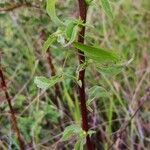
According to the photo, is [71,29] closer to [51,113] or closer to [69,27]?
[69,27]

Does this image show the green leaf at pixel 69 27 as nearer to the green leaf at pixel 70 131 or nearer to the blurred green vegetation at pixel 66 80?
the green leaf at pixel 70 131

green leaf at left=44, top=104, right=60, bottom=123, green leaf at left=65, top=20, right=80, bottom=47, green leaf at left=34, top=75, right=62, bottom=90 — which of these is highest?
green leaf at left=65, top=20, right=80, bottom=47

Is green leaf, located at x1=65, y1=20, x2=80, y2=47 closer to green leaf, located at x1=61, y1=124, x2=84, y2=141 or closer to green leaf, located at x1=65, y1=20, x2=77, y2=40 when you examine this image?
green leaf, located at x1=65, y1=20, x2=77, y2=40

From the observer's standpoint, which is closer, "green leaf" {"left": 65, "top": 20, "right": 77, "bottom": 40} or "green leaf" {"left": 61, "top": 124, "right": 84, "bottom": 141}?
"green leaf" {"left": 65, "top": 20, "right": 77, "bottom": 40}

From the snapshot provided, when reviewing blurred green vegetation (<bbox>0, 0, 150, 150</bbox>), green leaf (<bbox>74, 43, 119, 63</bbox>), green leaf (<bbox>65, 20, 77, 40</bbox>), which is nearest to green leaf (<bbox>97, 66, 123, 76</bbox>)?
green leaf (<bbox>74, 43, 119, 63</bbox>)

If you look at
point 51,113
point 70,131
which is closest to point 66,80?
point 51,113

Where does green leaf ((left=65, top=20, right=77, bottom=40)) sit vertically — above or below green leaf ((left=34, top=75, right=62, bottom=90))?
above

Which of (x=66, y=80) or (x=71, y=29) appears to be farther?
(x=66, y=80)

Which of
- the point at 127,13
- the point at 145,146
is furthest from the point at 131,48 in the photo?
the point at 145,146
